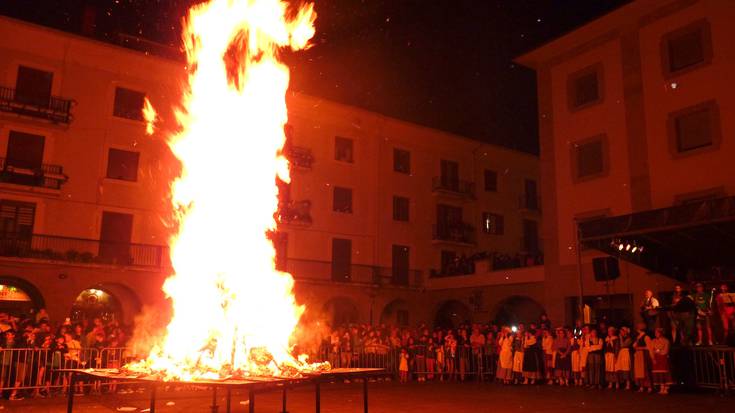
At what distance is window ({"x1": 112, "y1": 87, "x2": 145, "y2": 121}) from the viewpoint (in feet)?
85.3

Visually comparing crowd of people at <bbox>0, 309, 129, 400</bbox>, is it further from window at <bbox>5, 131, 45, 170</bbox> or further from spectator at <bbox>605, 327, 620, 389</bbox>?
spectator at <bbox>605, 327, 620, 389</bbox>

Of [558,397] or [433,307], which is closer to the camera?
[558,397]

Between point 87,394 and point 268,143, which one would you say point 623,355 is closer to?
point 268,143

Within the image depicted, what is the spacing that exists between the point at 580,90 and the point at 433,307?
1437 centimetres

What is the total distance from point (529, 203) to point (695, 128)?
19.4m

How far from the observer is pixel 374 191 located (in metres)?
32.6

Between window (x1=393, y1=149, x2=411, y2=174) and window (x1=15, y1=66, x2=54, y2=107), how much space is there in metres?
17.0

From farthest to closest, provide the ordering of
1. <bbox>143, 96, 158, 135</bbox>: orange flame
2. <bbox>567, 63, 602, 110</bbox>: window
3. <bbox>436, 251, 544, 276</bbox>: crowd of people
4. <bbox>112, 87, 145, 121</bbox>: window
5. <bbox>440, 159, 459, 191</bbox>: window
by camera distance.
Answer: <bbox>440, 159, 459, 191</bbox>: window < <bbox>436, 251, 544, 276</bbox>: crowd of people < <bbox>143, 96, 158, 135</bbox>: orange flame < <bbox>112, 87, 145, 121</bbox>: window < <bbox>567, 63, 602, 110</bbox>: window

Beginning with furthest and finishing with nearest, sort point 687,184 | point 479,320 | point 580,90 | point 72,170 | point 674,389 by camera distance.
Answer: point 479,320 < point 72,170 < point 580,90 < point 687,184 < point 674,389

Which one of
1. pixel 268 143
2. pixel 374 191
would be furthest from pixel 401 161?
pixel 268 143

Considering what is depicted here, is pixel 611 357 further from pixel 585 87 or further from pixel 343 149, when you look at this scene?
pixel 343 149

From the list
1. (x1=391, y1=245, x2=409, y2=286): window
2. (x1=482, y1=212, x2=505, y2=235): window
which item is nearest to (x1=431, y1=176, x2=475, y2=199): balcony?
(x1=482, y1=212, x2=505, y2=235): window

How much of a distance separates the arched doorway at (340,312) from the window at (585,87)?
14.7 m

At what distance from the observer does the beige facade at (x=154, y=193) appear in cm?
2367
